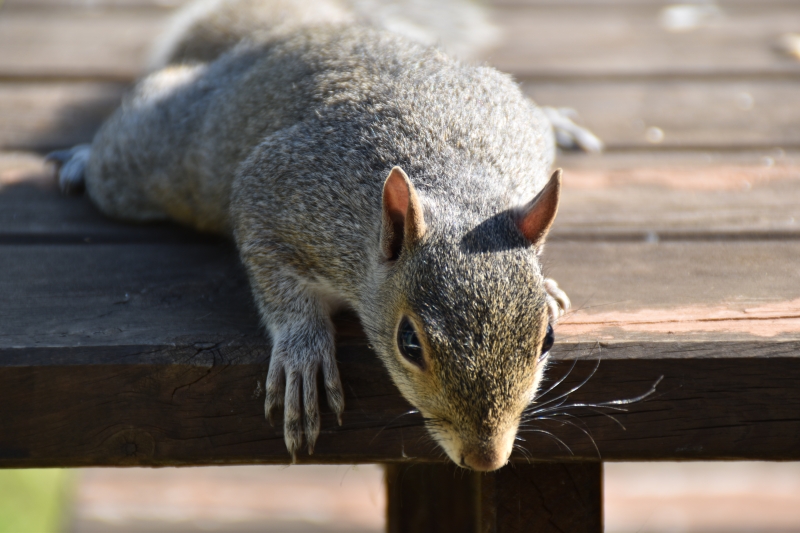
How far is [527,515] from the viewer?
6.13 feet

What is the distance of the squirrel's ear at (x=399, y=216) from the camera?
1626 mm

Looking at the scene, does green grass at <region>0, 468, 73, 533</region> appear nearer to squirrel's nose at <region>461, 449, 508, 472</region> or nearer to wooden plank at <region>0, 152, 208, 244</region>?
wooden plank at <region>0, 152, 208, 244</region>

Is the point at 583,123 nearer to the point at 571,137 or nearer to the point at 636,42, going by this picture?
the point at 571,137

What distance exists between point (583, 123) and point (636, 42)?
0.80m

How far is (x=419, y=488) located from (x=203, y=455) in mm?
993

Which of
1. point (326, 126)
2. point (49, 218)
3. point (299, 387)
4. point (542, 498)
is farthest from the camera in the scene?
point (49, 218)

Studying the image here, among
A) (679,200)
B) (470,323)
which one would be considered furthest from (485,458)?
(679,200)

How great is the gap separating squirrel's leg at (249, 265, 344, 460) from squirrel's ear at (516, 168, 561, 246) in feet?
1.52

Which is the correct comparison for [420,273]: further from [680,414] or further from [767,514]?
[767,514]

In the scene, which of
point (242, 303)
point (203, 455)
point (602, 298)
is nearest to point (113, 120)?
point (242, 303)

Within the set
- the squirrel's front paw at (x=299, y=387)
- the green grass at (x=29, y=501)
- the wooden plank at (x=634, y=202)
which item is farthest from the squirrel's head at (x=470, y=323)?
the green grass at (x=29, y=501)

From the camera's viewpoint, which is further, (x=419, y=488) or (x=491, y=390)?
(x=419, y=488)

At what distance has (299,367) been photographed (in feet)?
5.76

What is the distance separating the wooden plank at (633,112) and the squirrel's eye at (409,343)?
4.75 feet
